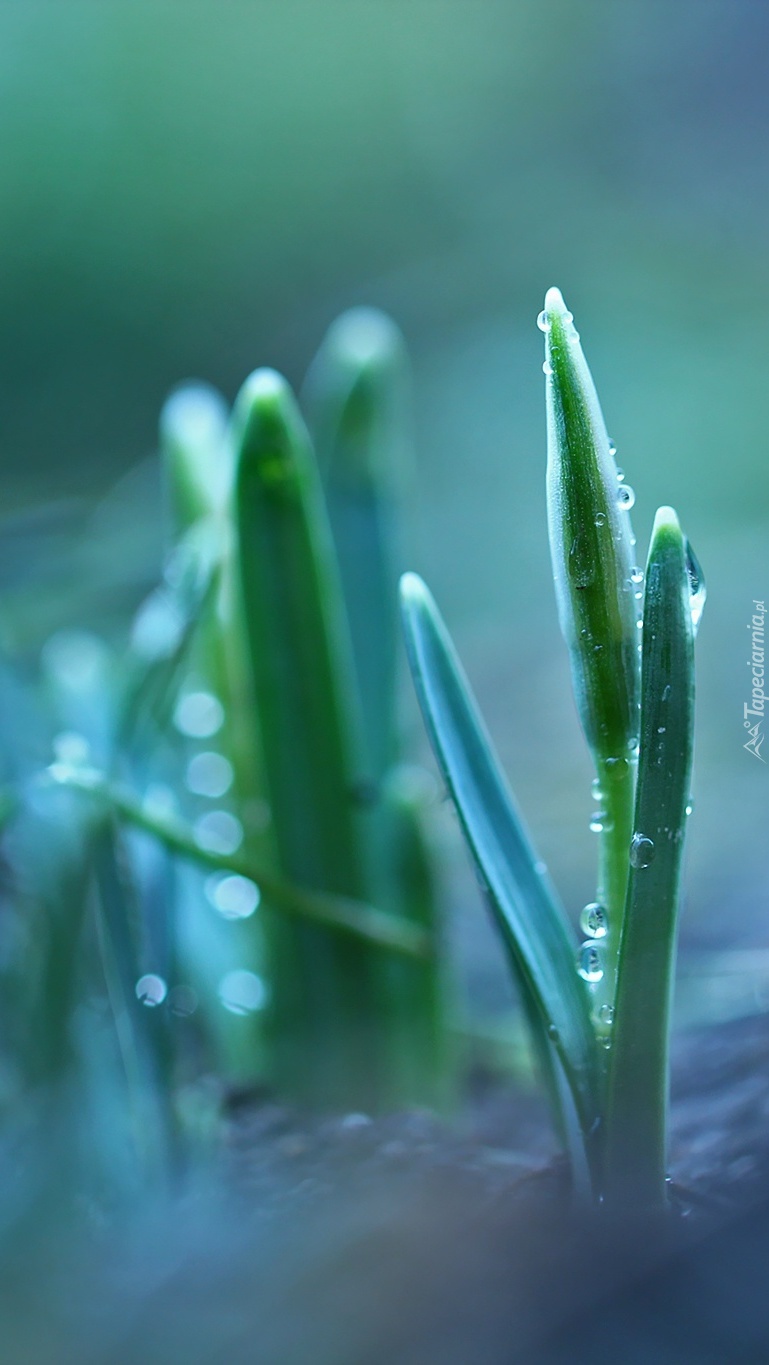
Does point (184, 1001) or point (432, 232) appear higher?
point (432, 232)

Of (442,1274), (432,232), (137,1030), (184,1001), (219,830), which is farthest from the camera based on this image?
(432,232)

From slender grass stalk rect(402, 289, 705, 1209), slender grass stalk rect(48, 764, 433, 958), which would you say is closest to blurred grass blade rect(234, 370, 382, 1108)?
slender grass stalk rect(48, 764, 433, 958)

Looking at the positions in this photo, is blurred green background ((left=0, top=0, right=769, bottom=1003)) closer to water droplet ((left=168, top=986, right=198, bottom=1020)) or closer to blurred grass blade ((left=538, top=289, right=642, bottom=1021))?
water droplet ((left=168, top=986, right=198, bottom=1020))

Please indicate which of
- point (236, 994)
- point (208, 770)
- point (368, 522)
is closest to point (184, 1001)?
point (236, 994)

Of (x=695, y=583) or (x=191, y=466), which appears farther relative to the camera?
(x=191, y=466)

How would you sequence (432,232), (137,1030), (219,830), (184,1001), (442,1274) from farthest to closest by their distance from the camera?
(432,232) < (219,830) < (184,1001) < (137,1030) < (442,1274)

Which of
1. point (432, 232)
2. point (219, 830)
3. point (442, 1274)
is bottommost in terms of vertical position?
point (442, 1274)

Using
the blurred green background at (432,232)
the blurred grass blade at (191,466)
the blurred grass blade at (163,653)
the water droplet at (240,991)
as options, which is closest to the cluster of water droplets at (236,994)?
the water droplet at (240,991)

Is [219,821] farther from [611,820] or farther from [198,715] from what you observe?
[611,820]
